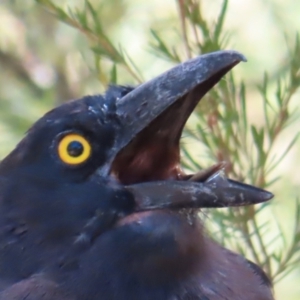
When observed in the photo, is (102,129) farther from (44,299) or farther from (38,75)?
(38,75)

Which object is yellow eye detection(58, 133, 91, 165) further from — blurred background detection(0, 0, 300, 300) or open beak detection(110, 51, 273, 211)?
blurred background detection(0, 0, 300, 300)

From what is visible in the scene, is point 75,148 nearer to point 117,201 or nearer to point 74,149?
point 74,149

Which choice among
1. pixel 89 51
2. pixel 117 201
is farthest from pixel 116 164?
pixel 89 51

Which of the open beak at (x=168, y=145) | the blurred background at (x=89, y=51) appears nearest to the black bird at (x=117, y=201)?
the open beak at (x=168, y=145)

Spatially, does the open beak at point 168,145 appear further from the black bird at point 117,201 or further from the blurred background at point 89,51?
the blurred background at point 89,51

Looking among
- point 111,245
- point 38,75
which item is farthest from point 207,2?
point 111,245

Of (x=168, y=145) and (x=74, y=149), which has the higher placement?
(x=74, y=149)

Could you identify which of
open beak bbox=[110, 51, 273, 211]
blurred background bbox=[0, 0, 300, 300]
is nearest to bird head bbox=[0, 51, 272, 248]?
open beak bbox=[110, 51, 273, 211]
